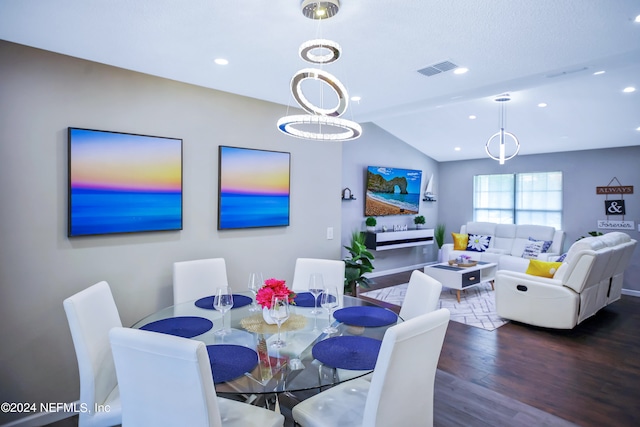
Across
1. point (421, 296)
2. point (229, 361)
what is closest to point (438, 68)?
point (421, 296)

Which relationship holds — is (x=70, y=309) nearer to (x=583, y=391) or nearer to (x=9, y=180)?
(x=9, y=180)

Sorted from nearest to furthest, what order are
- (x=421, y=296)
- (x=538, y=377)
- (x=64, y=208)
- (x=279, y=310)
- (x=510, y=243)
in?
(x=279, y=310)
(x=421, y=296)
(x=64, y=208)
(x=538, y=377)
(x=510, y=243)

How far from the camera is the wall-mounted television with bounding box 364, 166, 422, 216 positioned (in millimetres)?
6727

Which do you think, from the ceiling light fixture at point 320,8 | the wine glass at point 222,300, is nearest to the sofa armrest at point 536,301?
the wine glass at point 222,300

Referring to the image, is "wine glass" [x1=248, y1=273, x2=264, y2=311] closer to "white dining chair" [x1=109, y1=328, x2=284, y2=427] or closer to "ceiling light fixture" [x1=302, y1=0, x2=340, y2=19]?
"white dining chair" [x1=109, y1=328, x2=284, y2=427]

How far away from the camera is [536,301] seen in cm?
412

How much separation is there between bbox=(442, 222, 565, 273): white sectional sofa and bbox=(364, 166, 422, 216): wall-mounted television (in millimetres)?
1234

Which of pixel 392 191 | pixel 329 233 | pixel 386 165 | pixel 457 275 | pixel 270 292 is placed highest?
pixel 386 165

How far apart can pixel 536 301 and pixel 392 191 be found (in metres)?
3.50

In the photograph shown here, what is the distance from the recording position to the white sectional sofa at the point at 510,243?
21.1 feet

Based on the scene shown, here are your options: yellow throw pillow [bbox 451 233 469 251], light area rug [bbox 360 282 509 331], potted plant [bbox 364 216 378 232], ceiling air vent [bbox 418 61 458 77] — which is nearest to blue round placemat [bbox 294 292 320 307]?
ceiling air vent [bbox 418 61 458 77]

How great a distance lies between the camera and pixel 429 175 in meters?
8.18

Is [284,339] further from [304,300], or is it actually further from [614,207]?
[614,207]

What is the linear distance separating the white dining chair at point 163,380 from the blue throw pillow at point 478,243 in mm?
6900
